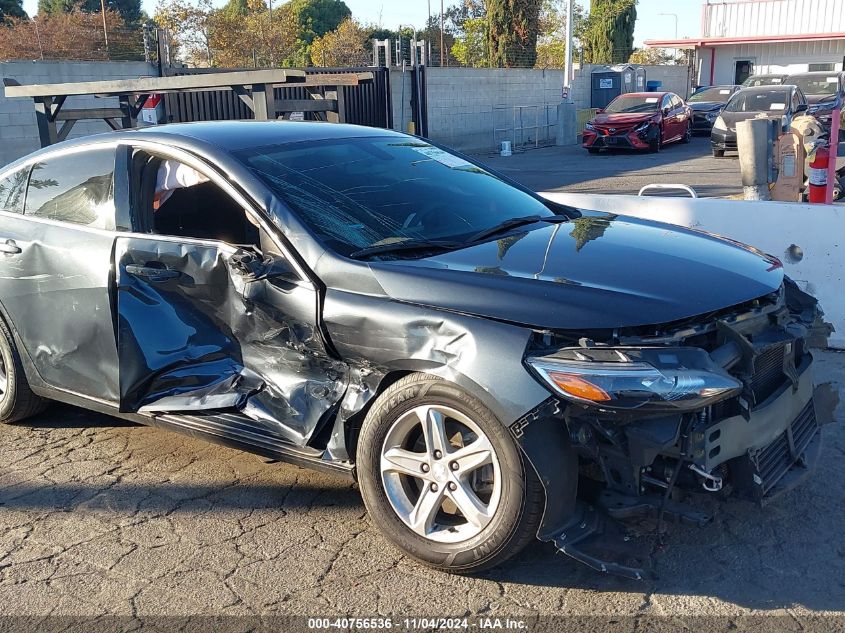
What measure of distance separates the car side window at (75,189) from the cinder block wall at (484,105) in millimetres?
17364

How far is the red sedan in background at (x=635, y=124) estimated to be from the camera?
71.1 ft

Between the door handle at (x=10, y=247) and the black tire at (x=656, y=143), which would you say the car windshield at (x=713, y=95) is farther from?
the door handle at (x=10, y=247)

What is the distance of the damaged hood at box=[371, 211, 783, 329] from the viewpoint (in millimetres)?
3078

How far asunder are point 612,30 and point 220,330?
50.3 metres

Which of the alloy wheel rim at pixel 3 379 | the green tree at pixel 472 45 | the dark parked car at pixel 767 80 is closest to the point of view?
the alloy wheel rim at pixel 3 379

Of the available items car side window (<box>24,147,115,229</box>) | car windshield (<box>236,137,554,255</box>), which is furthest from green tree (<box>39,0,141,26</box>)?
car windshield (<box>236,137,554,255</box>)

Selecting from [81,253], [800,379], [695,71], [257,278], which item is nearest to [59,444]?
[81,253]

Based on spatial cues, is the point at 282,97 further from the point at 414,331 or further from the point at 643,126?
the point at 414,331

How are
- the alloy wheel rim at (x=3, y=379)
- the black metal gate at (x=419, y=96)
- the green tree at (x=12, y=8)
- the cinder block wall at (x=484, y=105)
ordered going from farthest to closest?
the green tree at (x=12, y=8)
the cinder block wall at (x=484, y=105)
the black metal gate at (x=419, y=96)
the alloy wheel rim at (x=3, y=379)

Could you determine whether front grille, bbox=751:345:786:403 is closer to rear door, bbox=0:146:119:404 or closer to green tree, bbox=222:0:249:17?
rear door, bbox=0:146:119:404

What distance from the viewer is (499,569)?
3.31m

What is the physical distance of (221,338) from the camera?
12.7 feet

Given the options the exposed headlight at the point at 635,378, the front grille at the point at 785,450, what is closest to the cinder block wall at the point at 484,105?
the front grille at the point at 785,450

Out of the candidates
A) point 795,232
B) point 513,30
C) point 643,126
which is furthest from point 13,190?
point 513,30
